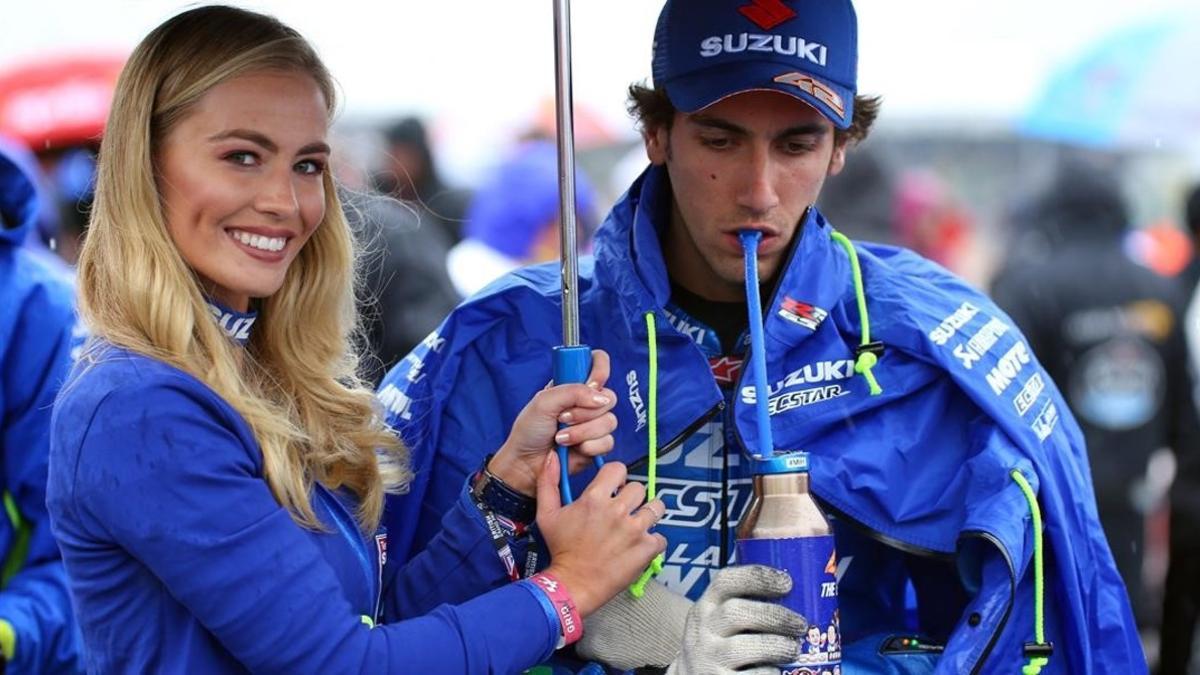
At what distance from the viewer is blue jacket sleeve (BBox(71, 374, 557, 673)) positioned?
2.12m

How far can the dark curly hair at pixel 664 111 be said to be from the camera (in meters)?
3.03

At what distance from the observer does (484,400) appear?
2.99 metres

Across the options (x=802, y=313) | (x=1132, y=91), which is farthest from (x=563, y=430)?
(x=1132, y=91)

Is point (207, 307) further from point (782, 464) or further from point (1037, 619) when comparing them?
point (1037, 619)

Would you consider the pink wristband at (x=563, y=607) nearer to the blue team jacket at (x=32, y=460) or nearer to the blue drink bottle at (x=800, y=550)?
the blue drink bottle at (x=800, y=550)

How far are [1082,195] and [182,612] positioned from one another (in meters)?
4.44

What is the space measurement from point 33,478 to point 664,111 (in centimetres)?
149

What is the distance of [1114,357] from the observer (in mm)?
5660

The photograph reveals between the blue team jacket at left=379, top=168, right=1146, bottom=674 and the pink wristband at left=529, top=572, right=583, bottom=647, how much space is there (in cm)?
38

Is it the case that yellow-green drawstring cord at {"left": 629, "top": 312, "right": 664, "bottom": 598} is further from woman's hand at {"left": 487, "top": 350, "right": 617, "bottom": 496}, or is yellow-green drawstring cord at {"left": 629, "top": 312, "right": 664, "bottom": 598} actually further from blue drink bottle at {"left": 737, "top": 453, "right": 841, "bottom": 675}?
blue drink bottle at {"left": 737, "top": 453, "right": 841, "bottom": 675}

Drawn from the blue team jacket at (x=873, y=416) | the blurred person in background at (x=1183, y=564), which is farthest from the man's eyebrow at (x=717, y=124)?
the blurred person in background at (x=1183, y=564)

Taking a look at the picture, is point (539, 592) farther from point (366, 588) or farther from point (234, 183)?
point (234, 183)

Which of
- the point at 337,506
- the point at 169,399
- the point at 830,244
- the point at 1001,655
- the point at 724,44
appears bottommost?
the point at 1001,655

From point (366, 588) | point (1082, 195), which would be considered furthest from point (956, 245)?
point (366, 588)
